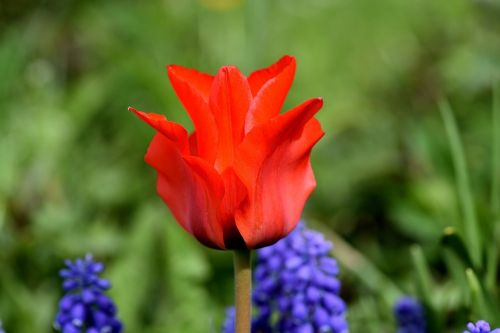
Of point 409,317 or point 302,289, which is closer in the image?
point 302,289

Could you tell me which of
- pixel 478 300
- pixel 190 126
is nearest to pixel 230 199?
pixel 478 300

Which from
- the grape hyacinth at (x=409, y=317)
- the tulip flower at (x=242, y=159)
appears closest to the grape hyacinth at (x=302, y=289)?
the grape hyacinth at (x=409, y=317)

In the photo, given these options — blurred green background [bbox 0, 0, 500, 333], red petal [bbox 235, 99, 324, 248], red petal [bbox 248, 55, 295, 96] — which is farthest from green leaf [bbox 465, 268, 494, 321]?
red petal [bbox 248, 55, 295, 96]

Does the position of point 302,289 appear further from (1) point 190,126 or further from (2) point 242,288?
(1) point 190,126

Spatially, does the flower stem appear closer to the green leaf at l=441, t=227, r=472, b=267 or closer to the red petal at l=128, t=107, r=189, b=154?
the red petal at l=128, t=107, r=189, b=154

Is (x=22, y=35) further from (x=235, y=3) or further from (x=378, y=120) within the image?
(x=378, y=120)

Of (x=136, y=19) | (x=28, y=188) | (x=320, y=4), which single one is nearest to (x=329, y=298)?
(x=28, y=188)
